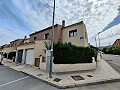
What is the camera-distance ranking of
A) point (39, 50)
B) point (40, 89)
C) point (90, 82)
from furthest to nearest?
1. point (39, 50)
2. point (90, 82)
3. point (40, 89)

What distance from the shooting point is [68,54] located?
1269 centimetres

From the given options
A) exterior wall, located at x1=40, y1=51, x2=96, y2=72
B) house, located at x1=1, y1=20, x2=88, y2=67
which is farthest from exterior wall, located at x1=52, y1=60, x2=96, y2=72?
house, located at x1=1, y1=20, x2=88, y2=67

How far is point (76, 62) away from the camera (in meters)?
13.0

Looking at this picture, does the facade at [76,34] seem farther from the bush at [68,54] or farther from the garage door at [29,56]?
the garage door at [29,56]

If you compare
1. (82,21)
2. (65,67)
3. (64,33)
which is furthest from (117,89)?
(64,33)

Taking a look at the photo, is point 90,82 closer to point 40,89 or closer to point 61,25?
point 40,89

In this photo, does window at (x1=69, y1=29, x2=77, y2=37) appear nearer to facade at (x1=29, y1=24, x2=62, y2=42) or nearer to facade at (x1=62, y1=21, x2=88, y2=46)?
facade at (x1=62, y1=21, x2=88, y2=46)

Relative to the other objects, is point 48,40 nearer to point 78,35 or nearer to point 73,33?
point 73,33

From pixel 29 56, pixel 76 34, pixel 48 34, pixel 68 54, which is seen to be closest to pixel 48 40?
pixel 29 56

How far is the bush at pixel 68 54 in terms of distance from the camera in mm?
12180

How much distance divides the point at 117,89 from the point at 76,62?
6199mm

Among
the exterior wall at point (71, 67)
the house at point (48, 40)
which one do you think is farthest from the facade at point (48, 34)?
the exterior wall at point (71, 67)

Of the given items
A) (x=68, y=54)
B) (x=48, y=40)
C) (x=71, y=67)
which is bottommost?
(x=71, y=67)

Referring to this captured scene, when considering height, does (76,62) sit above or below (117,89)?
above
